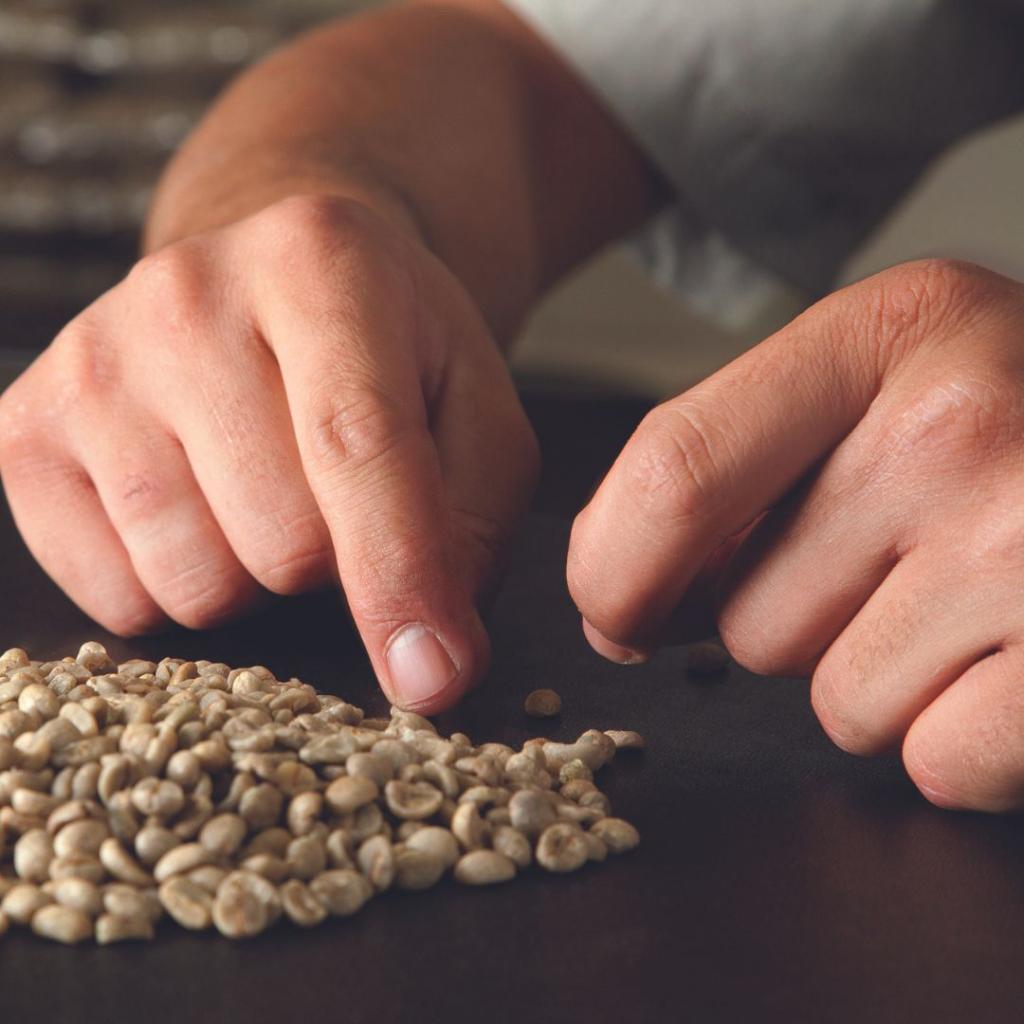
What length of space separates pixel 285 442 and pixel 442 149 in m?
0.75

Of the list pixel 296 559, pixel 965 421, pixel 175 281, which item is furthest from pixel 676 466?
pixel 175 281

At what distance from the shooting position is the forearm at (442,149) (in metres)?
1.30

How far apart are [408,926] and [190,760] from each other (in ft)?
0.42

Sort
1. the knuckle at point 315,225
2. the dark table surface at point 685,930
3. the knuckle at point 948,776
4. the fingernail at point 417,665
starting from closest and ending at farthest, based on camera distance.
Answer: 1. the dark table surface at point 685,930
2. the knuckle at point 948,776
3. the fingernail at point 417,665
4. the knuckle at point 315,225

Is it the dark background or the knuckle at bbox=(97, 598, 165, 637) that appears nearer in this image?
the knuckle at bbox=(97, 598, 165, 637)

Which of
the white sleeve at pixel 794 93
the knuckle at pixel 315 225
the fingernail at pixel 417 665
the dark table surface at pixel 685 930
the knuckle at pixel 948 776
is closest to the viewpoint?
the dark table surface at pixel 685 930

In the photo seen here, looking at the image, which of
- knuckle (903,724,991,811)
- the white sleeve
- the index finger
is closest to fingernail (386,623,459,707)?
the index finger

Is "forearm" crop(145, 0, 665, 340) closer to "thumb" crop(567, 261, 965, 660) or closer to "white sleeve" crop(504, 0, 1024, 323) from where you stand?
"white sleeve" crop(504, 0, 1024, 323)

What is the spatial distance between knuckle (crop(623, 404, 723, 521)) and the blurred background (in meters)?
2.47

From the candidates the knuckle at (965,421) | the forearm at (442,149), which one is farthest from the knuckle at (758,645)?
the forearm at (442,149)

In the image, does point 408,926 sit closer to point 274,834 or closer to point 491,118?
point 274,834

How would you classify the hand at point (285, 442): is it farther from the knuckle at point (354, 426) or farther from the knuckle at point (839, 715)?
the knuckle at point (839, 715)

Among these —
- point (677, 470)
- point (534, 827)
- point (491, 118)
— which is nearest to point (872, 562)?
point (677, 470)

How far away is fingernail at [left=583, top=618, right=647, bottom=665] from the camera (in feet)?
2.43
